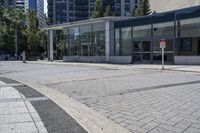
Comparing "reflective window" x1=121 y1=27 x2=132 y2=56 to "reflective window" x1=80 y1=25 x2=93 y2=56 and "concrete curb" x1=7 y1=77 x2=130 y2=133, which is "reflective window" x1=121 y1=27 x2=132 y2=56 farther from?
"concrete curb" x1=7 y1=77 x2=130 y2=133

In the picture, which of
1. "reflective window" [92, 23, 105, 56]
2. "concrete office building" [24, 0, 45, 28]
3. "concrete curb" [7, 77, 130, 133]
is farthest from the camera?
"concrete office building" [24, 0, 45, 28]

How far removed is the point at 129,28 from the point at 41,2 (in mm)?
112960

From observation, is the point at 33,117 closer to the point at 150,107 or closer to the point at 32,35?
the point at 150,107

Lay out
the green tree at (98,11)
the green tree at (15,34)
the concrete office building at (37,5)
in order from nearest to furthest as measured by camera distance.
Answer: the green tree at (98,11) < the green tree at (15,34) < the concrete office building at (37,5)

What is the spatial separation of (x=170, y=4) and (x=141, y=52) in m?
19.0

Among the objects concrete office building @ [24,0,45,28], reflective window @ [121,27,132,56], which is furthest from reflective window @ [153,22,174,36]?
concrete office building @ [24,0,45,28]

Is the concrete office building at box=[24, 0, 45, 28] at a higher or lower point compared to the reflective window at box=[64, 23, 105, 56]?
higher

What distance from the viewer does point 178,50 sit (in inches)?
1292

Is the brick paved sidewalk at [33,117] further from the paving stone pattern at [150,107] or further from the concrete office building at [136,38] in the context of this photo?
the concrete office building at [136,38]

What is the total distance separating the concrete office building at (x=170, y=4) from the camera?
160ft

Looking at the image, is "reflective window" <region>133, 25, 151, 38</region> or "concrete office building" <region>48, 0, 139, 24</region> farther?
"concrete office building" <region>48, 0, 139, 24</region>

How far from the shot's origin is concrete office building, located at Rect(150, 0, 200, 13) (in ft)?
160

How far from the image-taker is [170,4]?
5369cm

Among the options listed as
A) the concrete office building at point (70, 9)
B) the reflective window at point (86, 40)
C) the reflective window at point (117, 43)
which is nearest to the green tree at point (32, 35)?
the reflective window at point (86, 40)
